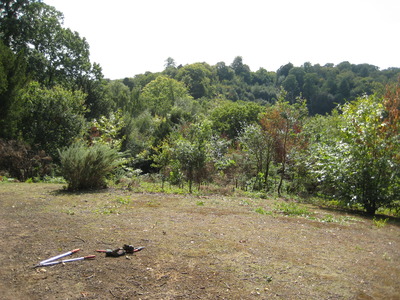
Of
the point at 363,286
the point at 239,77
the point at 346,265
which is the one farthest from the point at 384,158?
the point at 239,77

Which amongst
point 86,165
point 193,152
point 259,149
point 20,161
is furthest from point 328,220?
point 20,161

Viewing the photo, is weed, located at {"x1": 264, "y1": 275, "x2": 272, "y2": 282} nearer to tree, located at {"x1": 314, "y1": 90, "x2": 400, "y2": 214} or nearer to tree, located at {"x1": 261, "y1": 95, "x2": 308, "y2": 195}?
tree, located at {"x1": 314, "y1": 90, "x2": 400, "y2": 214}

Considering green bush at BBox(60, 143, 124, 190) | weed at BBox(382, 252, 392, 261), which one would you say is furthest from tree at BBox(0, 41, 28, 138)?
weed at BBox(382, 252, 392, 261)

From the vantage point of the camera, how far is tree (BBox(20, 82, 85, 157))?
526 inches

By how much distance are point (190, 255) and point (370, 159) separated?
6.17m

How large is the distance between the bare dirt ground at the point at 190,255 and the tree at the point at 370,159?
1.64 metres

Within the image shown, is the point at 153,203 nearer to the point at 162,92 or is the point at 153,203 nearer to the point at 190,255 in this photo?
the point at 190,255

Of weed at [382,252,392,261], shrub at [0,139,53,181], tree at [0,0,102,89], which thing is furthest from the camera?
tree at [0,0,102,89]

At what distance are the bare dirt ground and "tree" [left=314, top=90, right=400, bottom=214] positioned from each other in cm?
164

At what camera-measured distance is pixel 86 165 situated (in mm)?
8336

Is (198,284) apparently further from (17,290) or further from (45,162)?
(45,162)

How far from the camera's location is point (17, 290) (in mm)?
2850

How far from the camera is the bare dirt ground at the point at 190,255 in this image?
3.00 metres

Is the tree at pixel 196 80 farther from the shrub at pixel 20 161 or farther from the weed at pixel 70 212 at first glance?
the weed at pixel 70 212
